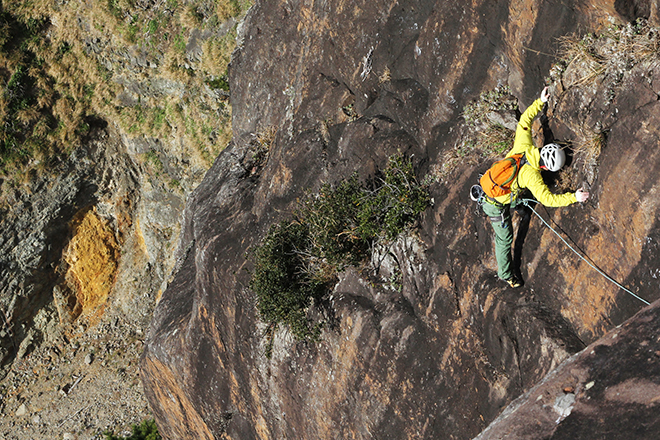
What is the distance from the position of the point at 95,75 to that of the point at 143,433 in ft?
48.6

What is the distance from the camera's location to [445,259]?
24.1 ft

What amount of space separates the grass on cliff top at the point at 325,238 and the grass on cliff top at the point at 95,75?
10.4 m

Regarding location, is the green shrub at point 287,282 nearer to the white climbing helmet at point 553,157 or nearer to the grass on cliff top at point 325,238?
the grass on cliff top at point 325,238

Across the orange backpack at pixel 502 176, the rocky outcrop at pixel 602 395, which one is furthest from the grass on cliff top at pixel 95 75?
the rocky outcrop at pixel 602 395

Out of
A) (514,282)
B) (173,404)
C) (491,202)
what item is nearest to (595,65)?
(491,202)

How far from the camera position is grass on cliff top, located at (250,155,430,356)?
26.6 ft

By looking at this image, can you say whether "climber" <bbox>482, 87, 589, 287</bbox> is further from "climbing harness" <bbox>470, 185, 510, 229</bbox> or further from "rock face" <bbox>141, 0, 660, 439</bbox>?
"rock face" <bbox>141, 0, 660, 439</bbox>

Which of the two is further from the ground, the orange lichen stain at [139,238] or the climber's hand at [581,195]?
the orange lichen stain at [139,238]

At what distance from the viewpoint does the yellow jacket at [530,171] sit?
5711 millimetres

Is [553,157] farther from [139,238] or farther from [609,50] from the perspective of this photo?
[139,238]

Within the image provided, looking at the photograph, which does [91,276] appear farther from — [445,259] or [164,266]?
[445,259]

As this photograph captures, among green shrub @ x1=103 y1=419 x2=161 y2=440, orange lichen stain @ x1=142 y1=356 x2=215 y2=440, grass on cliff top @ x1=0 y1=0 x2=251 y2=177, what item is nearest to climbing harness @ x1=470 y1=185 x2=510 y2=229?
orange lichen stain @ x1=142 y1=356 x2=215 y2=440

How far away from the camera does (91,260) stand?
21.9 m

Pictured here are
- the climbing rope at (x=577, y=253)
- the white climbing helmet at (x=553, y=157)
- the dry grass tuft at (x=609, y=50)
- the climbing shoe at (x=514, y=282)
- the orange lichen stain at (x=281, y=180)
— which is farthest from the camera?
the orange lichen stain at (x=281, y=180)
